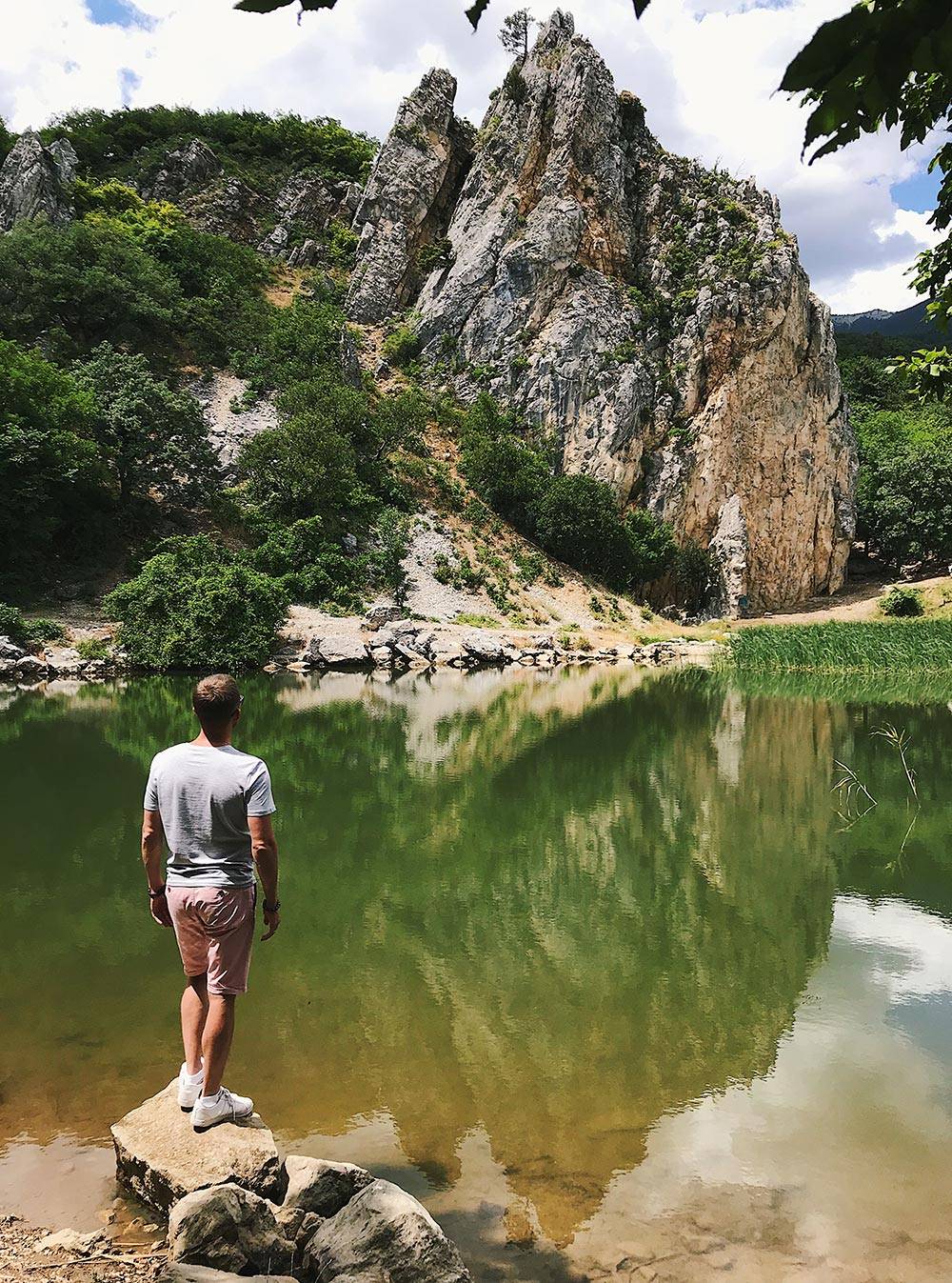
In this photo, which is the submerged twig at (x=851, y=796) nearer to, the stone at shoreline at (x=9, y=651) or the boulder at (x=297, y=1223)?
the boulder at (x=297, y=1223)

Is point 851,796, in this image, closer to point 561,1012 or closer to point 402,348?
point 561,1012

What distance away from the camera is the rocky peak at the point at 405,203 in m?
54.2

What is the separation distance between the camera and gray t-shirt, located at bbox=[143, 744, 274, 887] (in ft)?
12.3

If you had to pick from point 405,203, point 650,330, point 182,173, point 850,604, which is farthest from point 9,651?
point 182,173

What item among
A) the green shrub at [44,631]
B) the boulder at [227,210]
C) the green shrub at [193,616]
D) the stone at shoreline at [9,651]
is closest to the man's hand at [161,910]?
the stone at shoreline at [9,651]

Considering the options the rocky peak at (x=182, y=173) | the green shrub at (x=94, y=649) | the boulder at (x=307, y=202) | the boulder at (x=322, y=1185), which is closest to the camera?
the boulder at (x=322, y=1185)

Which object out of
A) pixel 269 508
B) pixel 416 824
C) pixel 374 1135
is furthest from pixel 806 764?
pixel 269 508

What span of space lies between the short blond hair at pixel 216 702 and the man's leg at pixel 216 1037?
129cm

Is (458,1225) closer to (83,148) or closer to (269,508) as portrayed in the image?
(269,508)

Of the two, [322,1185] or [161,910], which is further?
[161,910]

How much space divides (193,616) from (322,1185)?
84.2ft

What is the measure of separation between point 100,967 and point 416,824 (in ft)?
15.0

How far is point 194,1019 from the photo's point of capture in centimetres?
376

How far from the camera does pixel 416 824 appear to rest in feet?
32.6
